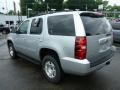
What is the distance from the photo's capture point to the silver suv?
4031mm

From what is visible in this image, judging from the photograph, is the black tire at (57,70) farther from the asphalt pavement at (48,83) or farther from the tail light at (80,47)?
the tail light at (80,47)

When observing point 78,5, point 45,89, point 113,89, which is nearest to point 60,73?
point 45,89

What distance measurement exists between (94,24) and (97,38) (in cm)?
41

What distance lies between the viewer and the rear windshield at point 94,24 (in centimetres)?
419

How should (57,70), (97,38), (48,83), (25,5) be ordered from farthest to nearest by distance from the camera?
(25,5) < (48,83) < (57,70) < (97,38)

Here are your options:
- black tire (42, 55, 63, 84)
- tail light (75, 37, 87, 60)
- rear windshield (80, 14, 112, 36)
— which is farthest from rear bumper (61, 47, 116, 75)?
rear windshield (80, 14, 112, 36)

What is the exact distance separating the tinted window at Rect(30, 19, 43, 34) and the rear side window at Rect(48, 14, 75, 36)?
42 cm

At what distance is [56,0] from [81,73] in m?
70.4

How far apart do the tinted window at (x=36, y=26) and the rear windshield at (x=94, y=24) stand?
4.83 ft

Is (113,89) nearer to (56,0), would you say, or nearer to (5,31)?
(5,31)

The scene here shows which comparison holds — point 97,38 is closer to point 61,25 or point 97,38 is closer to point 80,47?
point 80,47

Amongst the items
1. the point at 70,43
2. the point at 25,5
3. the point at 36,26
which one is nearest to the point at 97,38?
the point at 70,43

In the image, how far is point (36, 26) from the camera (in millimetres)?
5422

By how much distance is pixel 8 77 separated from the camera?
537 centimetres
